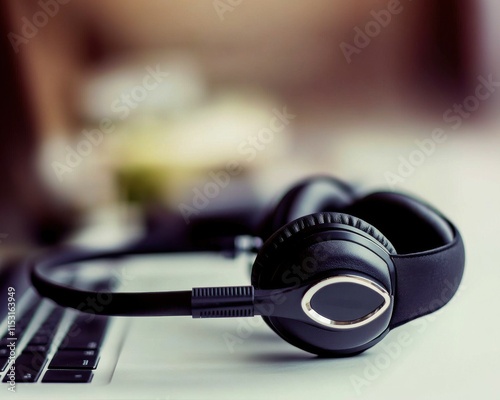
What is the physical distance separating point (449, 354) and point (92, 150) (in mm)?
587

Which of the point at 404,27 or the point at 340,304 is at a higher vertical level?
the point at 404,27

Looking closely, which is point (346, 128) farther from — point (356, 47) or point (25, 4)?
point (25, 4)

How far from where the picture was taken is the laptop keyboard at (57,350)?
53 cm

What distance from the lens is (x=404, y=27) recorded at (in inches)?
34.2

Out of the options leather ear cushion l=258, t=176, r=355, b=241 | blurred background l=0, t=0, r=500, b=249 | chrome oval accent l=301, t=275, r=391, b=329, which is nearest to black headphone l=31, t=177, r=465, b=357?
chrome oval accent l=301, t=275, r=391, b=329

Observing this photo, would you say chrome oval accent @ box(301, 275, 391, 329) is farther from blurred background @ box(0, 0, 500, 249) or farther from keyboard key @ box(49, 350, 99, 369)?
blurred background @ box(0, 0, 500, 249)

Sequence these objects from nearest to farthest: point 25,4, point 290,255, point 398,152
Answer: point 290,255 < point 25,4 < point 398,152

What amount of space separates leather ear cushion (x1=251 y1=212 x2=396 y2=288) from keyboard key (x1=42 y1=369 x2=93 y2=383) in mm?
178

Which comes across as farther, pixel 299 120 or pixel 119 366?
pixel 299 120

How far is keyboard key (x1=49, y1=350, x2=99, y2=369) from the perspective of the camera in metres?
0.55

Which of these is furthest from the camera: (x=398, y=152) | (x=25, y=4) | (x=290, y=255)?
(x=398, y=152)

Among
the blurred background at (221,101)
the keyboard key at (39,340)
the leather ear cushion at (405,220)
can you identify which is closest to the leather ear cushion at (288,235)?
the leather ear cushion at (405,220)

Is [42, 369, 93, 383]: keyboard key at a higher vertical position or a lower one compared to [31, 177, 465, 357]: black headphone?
lower

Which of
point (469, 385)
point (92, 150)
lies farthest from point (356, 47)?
point (469, 385)
